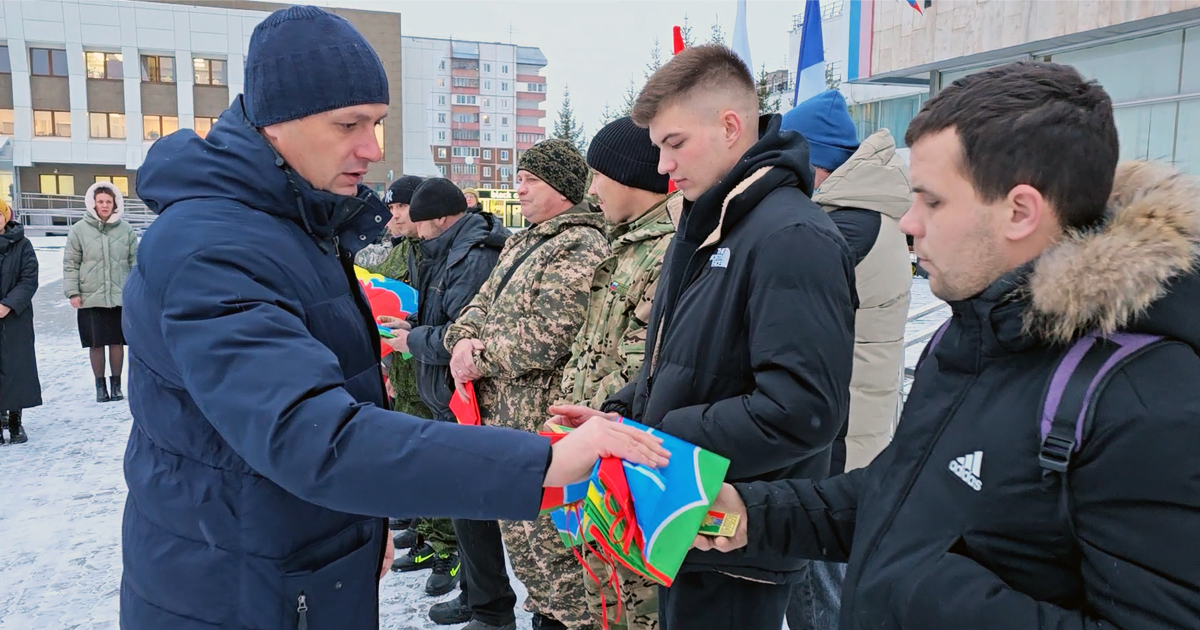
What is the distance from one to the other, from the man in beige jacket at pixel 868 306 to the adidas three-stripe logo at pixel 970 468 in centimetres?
213

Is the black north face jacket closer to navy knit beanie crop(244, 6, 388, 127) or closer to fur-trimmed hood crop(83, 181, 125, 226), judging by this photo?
navy knit beanie crop(244, 6, 388, 127)

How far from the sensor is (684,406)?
223cm

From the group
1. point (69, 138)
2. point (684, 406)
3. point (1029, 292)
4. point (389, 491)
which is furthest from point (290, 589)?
point (69, 138)

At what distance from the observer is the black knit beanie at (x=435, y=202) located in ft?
16.1

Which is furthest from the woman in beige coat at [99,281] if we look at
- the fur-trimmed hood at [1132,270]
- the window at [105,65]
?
the window at [105,65]

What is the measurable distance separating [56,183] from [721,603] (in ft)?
165

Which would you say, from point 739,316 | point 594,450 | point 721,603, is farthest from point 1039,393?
point 721,603

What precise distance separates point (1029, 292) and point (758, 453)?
3.03 feet

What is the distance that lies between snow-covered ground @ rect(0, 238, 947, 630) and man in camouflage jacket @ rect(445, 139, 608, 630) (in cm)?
66

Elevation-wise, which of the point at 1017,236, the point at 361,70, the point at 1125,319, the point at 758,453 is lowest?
the point at 758,453

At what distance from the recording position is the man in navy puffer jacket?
1402 millimetres

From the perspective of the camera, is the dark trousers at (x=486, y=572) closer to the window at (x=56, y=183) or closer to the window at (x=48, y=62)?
the window at (x=56, y=183)

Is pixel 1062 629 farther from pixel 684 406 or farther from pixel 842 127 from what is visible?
pixel 842 127

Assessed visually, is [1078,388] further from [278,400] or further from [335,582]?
[335,582]
